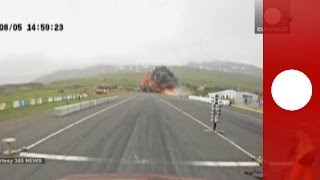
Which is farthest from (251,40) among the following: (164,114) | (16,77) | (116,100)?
(16,77)

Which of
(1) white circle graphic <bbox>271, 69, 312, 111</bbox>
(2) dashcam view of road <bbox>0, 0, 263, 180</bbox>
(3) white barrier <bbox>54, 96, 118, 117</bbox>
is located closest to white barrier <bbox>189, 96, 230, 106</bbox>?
(2) dashcam view of road <bbox>0, 0, 263, 180</bbox>

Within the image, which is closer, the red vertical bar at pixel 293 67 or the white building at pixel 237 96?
the red vertical bar at pixel 293 67

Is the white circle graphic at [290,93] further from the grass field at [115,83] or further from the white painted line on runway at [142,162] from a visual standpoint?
the white painted line on runway at [142,162]

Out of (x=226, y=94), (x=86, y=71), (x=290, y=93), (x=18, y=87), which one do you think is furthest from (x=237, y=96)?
(x=18, y=87)

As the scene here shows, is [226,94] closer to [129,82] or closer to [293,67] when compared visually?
[293,67]

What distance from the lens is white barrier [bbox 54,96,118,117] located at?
8.20ft

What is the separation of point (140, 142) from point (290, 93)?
87 centimetres

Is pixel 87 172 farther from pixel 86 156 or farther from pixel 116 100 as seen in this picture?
pixel 116 100

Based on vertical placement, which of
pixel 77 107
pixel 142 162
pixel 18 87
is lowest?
pixel 142 162

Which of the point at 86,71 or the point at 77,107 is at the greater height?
the point at 86,71

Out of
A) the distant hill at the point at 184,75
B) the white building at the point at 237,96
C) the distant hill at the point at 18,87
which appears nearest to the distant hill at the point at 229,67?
the distant hill at the point at 184,75

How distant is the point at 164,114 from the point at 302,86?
0.82 m

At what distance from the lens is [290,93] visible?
93.4 inches

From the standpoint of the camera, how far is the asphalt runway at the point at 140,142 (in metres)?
2.42
